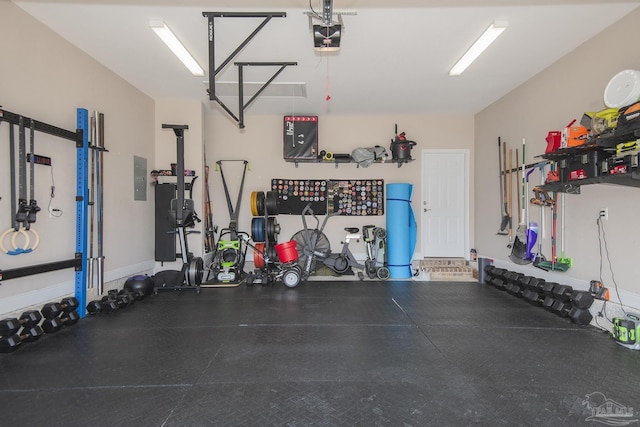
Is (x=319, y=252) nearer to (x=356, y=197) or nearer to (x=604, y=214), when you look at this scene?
(x=356, y=197)

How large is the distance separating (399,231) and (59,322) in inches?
202

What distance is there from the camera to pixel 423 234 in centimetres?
648

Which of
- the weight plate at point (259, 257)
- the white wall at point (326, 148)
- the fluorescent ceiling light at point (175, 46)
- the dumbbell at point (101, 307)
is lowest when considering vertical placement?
the dumbbell at point (101, 307)

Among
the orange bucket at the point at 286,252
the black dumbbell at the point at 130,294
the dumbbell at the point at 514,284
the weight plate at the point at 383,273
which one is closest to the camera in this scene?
the black dumbbell at the point at 130,294

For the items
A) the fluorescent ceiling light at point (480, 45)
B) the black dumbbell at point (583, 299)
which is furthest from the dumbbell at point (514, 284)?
the fluorescent ceiling light at point (480, 45)

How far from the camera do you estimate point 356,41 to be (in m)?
3.69

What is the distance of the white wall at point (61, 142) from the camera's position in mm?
3057

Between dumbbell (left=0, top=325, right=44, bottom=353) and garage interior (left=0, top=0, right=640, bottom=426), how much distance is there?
17 mm

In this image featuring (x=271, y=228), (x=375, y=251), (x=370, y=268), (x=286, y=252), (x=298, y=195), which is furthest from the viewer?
(x=298, y=195)

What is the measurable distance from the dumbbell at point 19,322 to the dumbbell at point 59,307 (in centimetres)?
12

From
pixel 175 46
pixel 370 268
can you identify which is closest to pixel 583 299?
pixel 370 268

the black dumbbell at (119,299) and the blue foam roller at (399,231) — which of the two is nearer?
the black dumbbell at (119,299)

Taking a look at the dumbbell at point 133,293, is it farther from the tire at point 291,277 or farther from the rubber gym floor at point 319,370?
the tire at point 291,277

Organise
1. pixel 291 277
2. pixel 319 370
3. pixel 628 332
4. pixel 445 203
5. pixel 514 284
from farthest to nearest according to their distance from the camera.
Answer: pixel 445 203 → pixel 291 277 → pixel 514 284 → pixel 628 332 → pixel 319 370
